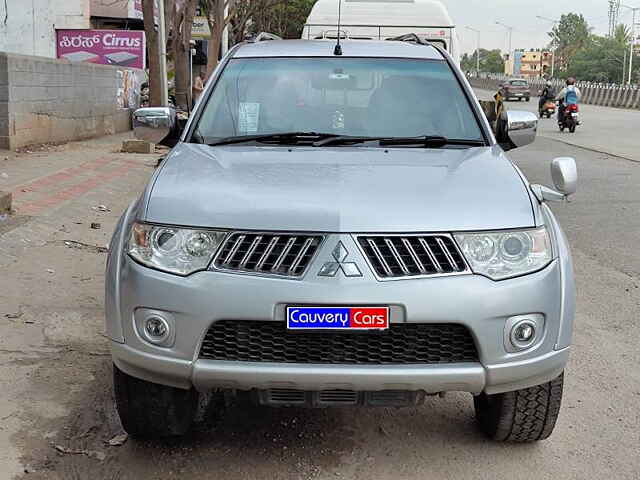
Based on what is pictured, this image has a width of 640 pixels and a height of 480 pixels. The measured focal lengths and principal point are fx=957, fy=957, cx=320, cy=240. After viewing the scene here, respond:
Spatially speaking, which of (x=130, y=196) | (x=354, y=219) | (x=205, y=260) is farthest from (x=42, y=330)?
(x=130, y=196)

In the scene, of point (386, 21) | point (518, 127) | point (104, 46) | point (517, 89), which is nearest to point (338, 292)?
point (518, 127)

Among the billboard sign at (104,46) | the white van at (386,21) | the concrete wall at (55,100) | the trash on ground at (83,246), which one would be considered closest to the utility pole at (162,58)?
the concrete wall at (55,100)

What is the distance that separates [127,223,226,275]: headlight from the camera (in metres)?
3.42

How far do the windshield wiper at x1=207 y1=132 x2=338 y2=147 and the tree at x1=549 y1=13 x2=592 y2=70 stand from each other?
176594 millimetres

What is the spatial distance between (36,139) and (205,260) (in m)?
12.9

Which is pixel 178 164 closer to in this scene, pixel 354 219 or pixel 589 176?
pixel 354 219

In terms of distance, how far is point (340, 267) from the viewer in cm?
332

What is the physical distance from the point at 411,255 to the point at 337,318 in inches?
13.5

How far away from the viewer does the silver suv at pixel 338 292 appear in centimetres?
332

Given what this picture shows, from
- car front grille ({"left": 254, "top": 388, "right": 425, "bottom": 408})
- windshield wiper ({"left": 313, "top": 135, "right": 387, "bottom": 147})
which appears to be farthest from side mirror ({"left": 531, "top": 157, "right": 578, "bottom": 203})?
car front grille ({"left": 254, "top": 388, "right": 425, "bottom": 408})

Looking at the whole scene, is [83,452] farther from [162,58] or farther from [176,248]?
[162,58]

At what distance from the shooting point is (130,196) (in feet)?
38.2

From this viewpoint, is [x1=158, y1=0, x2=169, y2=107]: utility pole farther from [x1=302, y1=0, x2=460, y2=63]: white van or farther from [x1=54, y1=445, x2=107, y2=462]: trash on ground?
[x1=54, y1=445, x2=107, y2=462]: trash on ground

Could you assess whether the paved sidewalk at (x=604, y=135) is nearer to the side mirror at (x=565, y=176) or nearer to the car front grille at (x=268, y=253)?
the side mirror at (x=565, y=176)
